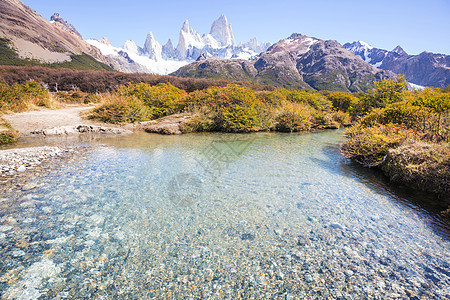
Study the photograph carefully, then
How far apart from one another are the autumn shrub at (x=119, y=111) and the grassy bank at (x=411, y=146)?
20.3 m

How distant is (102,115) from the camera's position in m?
20.7

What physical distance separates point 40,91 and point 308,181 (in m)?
32.9

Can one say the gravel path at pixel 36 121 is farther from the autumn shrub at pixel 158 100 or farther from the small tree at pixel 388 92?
the small tree at pixel 388 92

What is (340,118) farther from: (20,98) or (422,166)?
(20,98)

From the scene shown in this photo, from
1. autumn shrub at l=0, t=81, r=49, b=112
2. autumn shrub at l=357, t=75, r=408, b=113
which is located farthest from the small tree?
autumn shrub at l=0, t=81, r=49, b=112

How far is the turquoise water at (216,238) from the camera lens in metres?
3.03

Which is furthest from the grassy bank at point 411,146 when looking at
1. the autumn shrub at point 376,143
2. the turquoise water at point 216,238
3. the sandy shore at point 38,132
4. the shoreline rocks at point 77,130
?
the shoreline rocks at point 77,130

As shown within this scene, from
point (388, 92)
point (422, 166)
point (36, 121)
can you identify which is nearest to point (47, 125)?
point (36, 121)

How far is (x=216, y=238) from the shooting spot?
4.18 meters

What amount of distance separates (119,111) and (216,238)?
2075 centimetres

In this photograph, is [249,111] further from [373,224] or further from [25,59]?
[25,59]

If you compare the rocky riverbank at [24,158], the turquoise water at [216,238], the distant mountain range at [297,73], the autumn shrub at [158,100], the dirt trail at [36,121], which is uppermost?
the distant mountain range at [297,73]

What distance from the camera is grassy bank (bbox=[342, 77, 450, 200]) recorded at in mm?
6195

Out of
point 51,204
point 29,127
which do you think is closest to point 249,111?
point 51,204
